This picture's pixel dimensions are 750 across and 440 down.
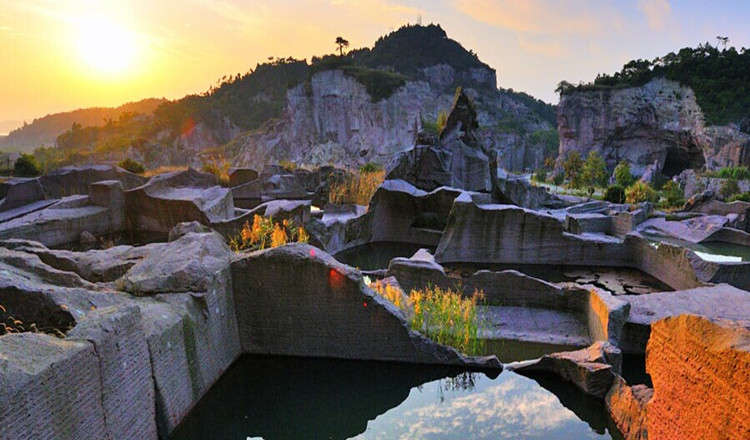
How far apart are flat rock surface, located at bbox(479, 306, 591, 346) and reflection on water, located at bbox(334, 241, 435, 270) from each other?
5295 millimetres

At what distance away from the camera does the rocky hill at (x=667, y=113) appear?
4081 centimetres

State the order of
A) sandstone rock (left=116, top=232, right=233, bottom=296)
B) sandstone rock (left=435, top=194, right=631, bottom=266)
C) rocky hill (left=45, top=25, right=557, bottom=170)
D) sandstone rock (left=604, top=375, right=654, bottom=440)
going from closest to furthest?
sandstone rock (left=604, top=375, right=654, bottom=440), sandstone rock (left=116, top=232, right=233, bottom=296), sandstone rock (left=435, top=194, right=631, bottom=266), rocky hill (left=45, top=25, right=557, bottom=170)

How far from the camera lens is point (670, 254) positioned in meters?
12.1

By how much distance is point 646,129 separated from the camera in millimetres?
47438

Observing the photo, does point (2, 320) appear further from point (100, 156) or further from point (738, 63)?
point (100, 156)

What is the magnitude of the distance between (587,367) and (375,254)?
32.0 feet

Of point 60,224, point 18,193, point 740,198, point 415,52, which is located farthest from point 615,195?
point 415,52

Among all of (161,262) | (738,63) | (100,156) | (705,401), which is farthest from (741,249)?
(100,156)

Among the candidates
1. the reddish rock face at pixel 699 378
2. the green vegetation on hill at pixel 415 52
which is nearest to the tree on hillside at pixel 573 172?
the reddish rock face at pixel 699 378

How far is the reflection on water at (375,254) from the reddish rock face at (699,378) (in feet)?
32.5

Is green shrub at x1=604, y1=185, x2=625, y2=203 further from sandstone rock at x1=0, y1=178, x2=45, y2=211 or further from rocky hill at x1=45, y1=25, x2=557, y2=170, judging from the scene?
sandstone rock at x1=0, y1=178, x2=45, y2=211

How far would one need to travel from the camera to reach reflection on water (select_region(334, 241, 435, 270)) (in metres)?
14.5

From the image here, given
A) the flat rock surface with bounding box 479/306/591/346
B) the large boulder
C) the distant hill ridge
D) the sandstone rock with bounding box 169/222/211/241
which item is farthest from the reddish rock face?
the distant hill ridge

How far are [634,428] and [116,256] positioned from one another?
26.2 feet
